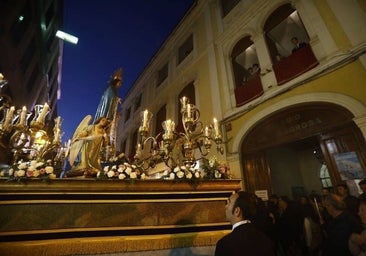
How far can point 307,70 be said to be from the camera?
18.6ft

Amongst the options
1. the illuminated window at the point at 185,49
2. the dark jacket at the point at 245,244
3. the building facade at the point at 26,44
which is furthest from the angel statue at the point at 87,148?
the illuminated window at the point at 185,49

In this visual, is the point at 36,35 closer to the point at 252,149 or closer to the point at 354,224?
the point at 252,149

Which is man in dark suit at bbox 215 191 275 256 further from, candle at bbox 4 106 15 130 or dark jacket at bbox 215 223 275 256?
candle at bbox 4 106 15 130

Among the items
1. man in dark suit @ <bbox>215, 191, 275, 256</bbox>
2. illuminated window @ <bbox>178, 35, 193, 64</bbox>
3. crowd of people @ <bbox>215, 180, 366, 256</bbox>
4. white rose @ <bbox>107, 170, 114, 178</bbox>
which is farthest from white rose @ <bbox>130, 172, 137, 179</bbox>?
illuminated window @ <bbox>178, 35, 193, 64</bbox>

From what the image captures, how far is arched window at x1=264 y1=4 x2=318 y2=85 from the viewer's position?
19.1ft

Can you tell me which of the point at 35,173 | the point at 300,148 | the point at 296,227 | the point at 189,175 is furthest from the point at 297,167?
the point at 35,173

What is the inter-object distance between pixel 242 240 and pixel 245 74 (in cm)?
915

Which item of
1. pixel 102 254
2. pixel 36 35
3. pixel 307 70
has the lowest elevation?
pixel 102 254

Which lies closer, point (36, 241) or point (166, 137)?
point (36, 241)

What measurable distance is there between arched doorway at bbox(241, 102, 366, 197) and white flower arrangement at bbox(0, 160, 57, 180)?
558 centimetres

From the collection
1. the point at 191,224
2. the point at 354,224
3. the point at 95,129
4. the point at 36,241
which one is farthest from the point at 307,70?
the point at 36,241

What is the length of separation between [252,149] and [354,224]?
14.2 ft

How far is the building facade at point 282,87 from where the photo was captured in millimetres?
4824

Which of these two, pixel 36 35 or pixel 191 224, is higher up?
pixel 36 35
